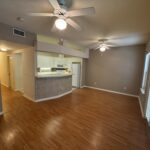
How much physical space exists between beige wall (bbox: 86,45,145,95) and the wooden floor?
6.55ft

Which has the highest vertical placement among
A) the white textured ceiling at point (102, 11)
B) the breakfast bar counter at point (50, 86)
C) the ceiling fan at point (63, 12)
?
the white textured ceiling at point (102, 11)

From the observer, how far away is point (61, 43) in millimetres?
4371

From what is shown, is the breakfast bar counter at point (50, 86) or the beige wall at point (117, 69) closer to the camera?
the breakfast bar counter at point (50, 86)

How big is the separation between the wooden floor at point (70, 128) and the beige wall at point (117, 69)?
6.55 ft

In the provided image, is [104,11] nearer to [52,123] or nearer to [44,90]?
[52,123]

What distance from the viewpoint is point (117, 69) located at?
5.48 m

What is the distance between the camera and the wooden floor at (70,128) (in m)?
1.88

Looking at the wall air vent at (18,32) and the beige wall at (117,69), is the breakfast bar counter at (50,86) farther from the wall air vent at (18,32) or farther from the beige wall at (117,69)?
the beige wall at (117,69)

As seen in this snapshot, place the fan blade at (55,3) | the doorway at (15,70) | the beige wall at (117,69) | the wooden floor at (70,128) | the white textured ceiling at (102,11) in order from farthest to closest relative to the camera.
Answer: the doorway at (15,70)
the beige wall at (117,69)
the wooden floor at (70,128)
the white textured ceiling at (102,11)
the fan blade at (55,3)

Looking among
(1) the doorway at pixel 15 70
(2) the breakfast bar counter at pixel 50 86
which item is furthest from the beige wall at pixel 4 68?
(2) the breakfast bar counter at pixel 50 86

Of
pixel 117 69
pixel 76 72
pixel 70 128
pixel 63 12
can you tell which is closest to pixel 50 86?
pixel 70 128

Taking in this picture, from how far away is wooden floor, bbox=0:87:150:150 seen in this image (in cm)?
188

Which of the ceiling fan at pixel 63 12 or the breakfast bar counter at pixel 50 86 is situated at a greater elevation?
the ceiling fan at pixel 63 12

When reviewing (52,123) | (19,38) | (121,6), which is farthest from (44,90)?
(121,6)
